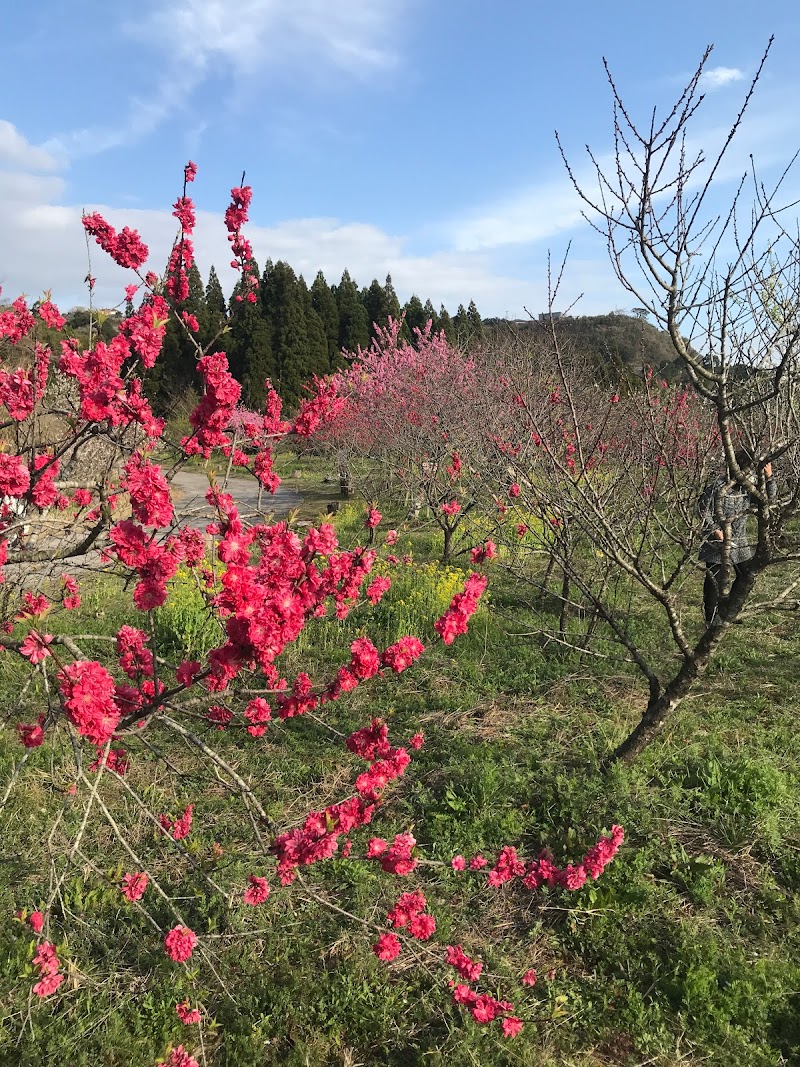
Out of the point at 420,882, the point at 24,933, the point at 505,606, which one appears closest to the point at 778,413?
the point at 420,882

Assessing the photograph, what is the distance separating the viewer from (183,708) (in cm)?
233

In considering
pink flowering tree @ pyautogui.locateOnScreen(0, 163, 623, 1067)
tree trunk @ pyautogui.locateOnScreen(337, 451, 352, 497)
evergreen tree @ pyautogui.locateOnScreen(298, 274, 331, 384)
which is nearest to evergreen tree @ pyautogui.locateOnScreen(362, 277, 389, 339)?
evergreen tree @ pyautogui.locateOnScreen(298, 274, 331, 384)

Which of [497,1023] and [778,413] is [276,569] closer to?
[497,1023]

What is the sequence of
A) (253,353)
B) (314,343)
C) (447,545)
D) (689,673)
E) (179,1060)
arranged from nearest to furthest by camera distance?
1. (179,1060)
2. (689,673)
3. (447,545)
4. (253,353)
5. (314,343)

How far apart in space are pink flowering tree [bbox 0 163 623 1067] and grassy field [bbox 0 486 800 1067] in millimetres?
35

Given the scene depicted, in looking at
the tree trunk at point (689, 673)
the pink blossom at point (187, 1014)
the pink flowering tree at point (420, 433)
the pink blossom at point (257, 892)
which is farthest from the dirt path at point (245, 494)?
the pink blossom at point (187, 1014)

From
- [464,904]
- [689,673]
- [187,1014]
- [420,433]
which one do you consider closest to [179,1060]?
[187,1014]

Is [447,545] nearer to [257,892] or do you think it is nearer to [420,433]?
[420,433]

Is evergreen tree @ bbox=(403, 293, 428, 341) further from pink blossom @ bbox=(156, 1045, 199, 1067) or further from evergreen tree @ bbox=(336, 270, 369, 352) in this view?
pink blossom @ bbox=(156, 1045, 199, 1067)

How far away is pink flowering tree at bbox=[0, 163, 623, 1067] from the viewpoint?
1.81 metres


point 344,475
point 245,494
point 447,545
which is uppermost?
point 344,475

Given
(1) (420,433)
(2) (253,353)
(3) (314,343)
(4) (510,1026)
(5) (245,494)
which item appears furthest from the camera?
(3) (314,343)

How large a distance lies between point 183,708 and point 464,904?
1597mm

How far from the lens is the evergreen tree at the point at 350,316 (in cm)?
2614
